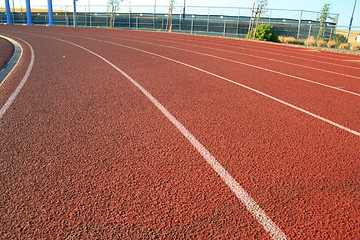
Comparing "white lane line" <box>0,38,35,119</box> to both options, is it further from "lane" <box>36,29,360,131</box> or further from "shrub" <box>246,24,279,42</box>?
"shrub" <box>246,24,279,42</box>

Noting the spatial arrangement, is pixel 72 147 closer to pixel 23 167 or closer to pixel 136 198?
pixel 23 167

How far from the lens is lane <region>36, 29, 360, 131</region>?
5.39 m

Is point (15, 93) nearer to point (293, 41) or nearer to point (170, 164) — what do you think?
point (170, 164)

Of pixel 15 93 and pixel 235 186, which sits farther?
pixel 15 93

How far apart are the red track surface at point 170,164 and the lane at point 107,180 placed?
12 mm

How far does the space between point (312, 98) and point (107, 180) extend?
201 inches

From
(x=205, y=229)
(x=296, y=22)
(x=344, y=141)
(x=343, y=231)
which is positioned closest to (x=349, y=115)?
(x=344, y=141)

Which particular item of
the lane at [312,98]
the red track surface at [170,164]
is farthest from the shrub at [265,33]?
the red track surface at [170,164]

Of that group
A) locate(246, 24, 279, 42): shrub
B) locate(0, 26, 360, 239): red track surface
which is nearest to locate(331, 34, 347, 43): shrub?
locate(246, 24, 279, 42): shrub

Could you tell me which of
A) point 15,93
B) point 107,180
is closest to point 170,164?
point 107,180

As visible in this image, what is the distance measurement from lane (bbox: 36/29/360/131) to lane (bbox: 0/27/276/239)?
2931 millimetres

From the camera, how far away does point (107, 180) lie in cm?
301

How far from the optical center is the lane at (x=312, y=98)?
17.7 ft

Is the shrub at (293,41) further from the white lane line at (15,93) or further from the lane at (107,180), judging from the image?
the lane at (107,180)
